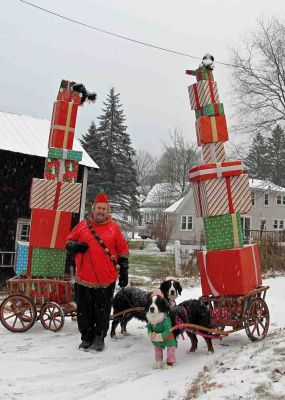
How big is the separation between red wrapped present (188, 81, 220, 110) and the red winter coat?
2.19 metres

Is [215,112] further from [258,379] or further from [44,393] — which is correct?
[44,393]

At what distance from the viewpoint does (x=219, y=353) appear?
18.5ft

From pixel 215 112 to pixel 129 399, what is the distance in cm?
401

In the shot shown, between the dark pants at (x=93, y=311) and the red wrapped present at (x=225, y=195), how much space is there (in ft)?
5.54

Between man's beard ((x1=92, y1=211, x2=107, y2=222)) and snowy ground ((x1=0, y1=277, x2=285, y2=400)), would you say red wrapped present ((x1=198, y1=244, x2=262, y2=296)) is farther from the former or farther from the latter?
man's beard ((x1=92, y1=211, x2=107, y2=222))

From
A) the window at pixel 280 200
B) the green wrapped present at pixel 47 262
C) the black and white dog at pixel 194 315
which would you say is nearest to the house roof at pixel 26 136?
the green wrapped present at pixel 47 262

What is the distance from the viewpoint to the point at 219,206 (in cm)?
631

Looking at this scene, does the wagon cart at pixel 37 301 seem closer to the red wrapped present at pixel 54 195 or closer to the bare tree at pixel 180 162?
the red wrapped present at pixel 54 195

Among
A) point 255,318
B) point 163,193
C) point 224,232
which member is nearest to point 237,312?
point 255,318

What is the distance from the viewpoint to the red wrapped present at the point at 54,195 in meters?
7.10

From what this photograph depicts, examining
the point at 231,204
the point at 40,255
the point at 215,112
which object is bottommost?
the point at 40,255

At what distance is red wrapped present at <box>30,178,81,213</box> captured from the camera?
7.10 metres

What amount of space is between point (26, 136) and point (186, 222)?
30.5 m

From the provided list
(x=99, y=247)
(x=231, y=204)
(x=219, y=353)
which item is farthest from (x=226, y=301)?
(x=99, y=247)
